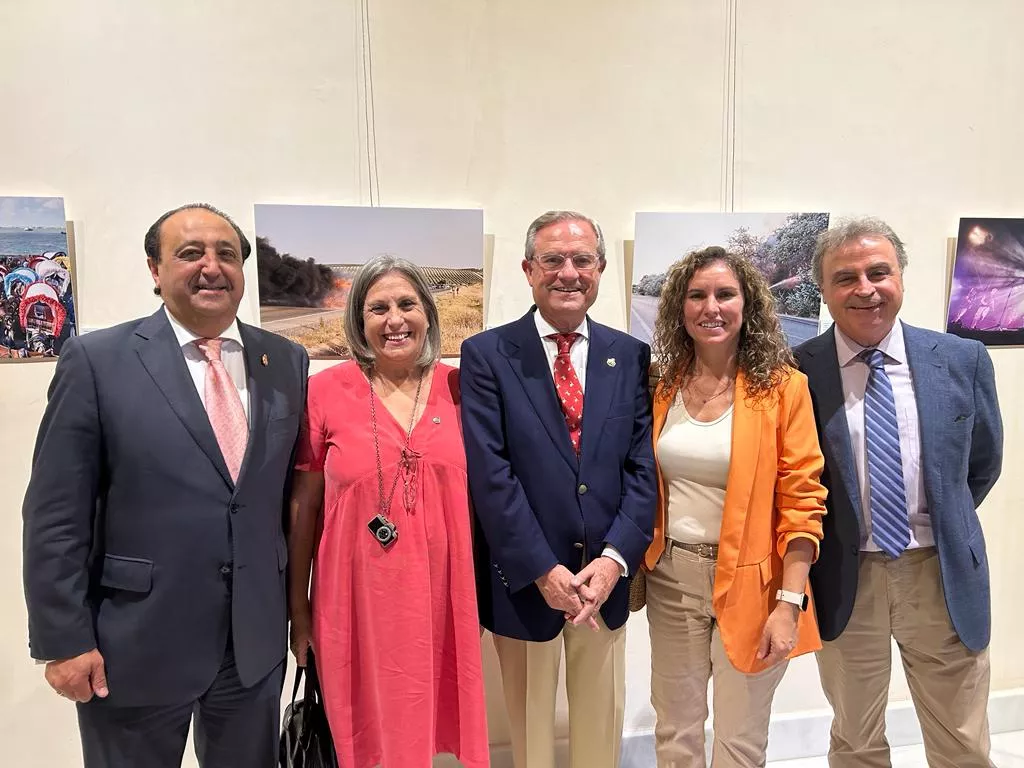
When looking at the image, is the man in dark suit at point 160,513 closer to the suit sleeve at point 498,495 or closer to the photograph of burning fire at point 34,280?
the suit sleeve at point 498,495

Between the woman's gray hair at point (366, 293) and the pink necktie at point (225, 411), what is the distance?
15.6 inches

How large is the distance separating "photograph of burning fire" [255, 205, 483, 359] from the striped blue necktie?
5.17 ft

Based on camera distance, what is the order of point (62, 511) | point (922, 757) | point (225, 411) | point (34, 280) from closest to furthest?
1. point (62, 511)
2. point (225, 411)
3. point (34, 280)
4. point (922, 757)

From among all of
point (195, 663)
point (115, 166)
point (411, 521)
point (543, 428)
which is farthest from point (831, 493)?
point (115, 166)

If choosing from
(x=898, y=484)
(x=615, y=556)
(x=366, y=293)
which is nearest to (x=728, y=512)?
(x=615, y=556)

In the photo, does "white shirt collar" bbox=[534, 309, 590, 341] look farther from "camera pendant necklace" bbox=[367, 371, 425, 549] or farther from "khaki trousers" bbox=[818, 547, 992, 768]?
"khaki trousers" bbox=[818, 547, 992, 768]

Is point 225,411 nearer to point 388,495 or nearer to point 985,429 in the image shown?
point 388,495

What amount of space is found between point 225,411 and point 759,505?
5.18 ft

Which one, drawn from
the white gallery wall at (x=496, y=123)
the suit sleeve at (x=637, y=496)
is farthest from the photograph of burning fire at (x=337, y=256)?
the suit sleeve at (x=637, y=496)

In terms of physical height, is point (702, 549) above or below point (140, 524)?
below

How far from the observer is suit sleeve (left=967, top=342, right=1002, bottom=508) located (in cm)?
212

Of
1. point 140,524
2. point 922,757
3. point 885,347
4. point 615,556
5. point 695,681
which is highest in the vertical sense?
point 885,347

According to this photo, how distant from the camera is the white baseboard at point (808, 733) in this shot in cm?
305

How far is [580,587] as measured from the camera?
6.39 ft
